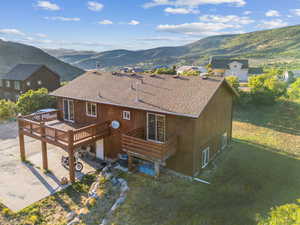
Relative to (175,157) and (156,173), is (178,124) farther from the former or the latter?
(156,173)

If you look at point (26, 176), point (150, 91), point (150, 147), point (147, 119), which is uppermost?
point (150, 91)

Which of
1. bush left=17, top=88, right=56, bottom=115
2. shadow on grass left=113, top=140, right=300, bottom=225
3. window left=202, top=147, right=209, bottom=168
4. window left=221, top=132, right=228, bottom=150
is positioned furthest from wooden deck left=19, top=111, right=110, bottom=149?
bush left=17, top=88, right=56, bottom=115

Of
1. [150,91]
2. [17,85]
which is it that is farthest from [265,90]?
[17,85]

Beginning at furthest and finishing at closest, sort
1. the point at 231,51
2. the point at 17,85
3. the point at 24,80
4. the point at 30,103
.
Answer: the point at 231,51 < the point at 17,85 < the point at 24,80 < the point at 30,103

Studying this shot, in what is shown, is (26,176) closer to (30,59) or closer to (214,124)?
(214,124)

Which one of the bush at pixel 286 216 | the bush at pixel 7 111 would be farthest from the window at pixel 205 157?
the bush at pixel 7 111

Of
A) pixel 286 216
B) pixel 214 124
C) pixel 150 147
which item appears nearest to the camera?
pixel 286 216
